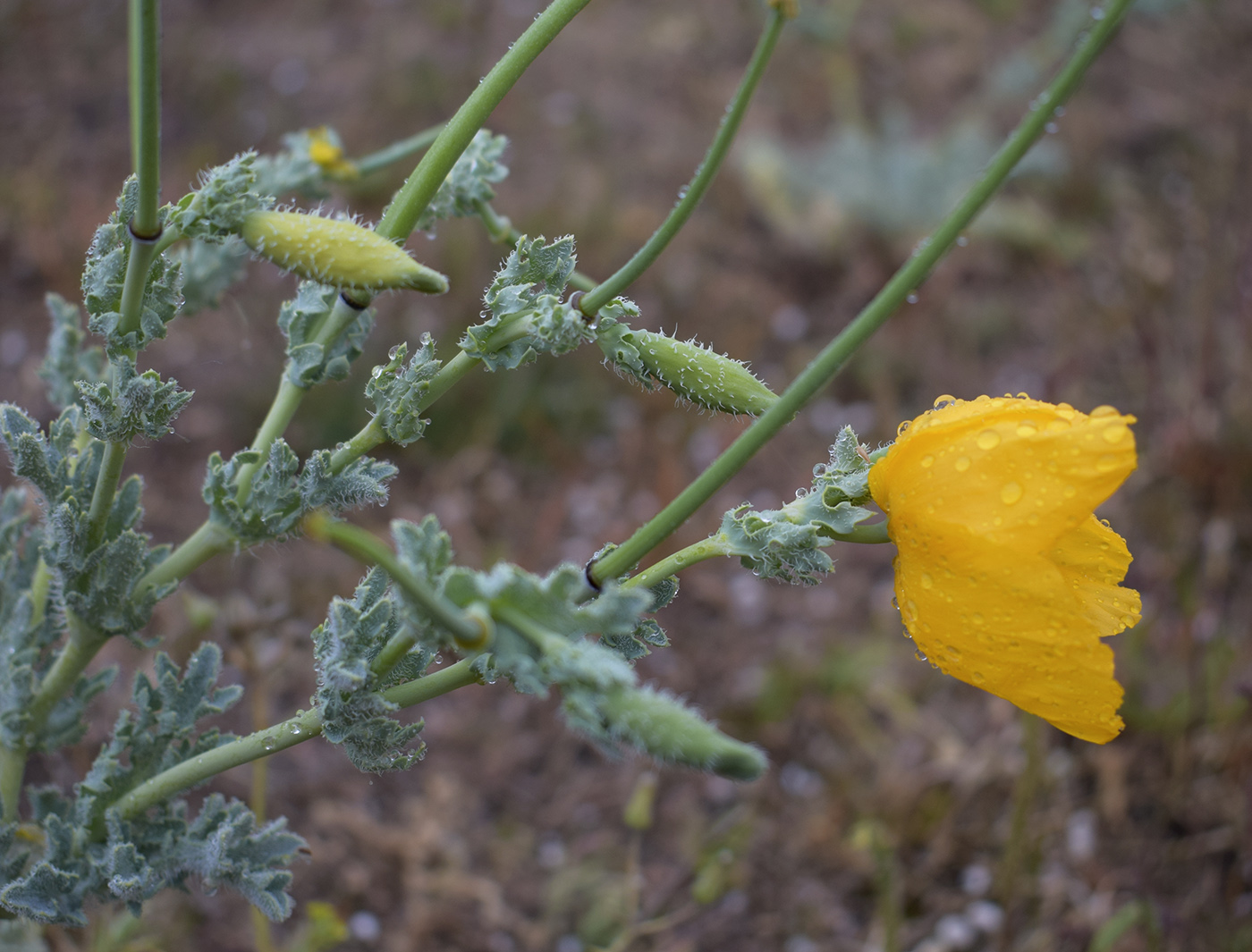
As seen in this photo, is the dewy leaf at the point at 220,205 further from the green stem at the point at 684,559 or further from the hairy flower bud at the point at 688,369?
the green stem at the point at 684,559

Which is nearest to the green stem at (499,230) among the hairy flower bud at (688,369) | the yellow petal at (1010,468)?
the hairy flower bud at (688,369)

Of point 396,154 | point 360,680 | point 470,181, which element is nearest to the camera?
point 360,680

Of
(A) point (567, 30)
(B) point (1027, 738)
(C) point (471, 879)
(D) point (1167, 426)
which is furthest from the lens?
(A) point (567, 30)

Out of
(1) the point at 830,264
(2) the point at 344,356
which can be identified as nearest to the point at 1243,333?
(1) the point at 830,264

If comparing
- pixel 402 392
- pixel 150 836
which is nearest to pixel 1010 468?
pixel 402 392

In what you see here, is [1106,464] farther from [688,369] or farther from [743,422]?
[743,422]

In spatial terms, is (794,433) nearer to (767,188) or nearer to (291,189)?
(767,188)

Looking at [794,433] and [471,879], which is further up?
[794,433]
